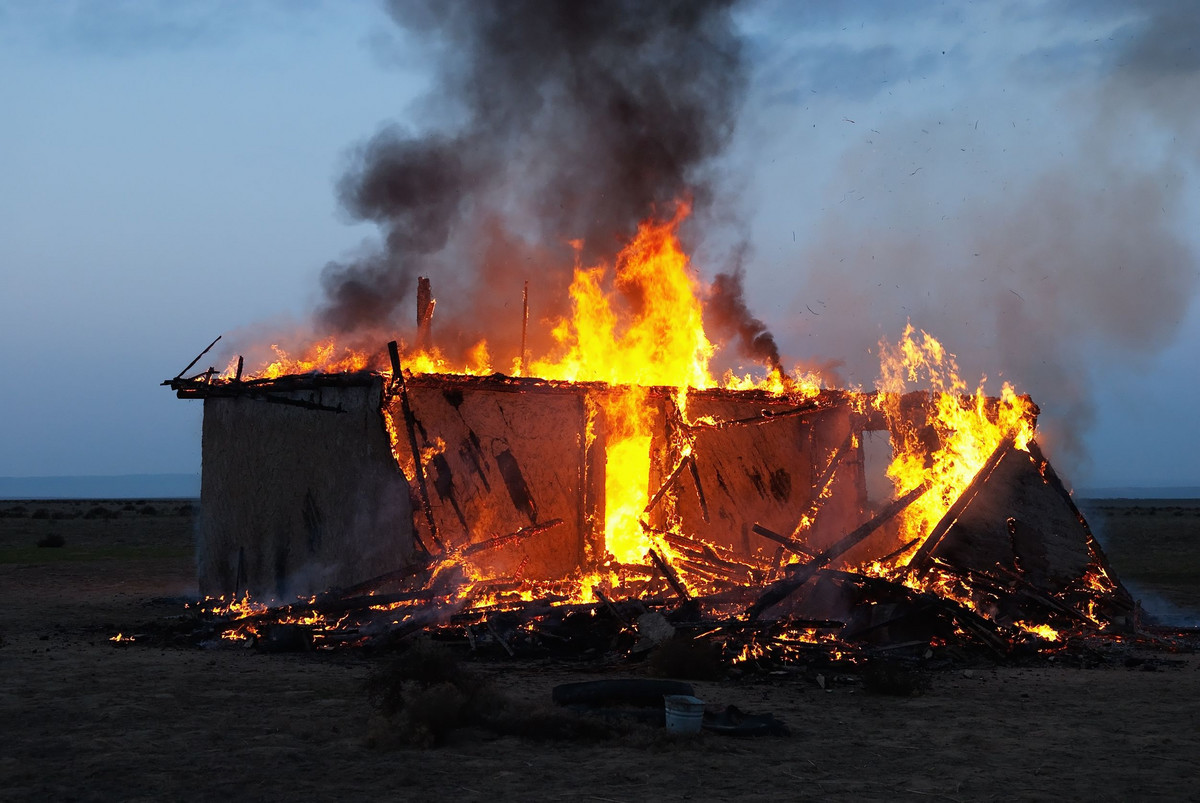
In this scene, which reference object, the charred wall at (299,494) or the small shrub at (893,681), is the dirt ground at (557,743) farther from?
the charred wall at (299,494)

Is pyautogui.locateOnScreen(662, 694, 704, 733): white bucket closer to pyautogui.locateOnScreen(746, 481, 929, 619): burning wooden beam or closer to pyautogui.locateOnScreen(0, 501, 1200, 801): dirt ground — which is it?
pyautogui.locateOnScreen(0, 501, 1200, 801): dirt ground

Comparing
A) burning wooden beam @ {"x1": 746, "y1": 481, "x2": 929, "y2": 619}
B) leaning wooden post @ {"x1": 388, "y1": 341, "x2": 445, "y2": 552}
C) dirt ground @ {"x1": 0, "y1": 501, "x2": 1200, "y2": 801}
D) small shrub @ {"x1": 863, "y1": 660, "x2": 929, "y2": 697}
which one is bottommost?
dirt ground @ {"x1": 0, "y1": 501, "x2": 1200, "y2": 801}

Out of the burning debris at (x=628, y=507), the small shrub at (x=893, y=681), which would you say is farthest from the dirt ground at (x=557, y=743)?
the burning debris at (x=628, y=507)

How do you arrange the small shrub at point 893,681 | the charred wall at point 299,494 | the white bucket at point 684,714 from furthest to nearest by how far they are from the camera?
the charred wall at point 299,494, the small shrub at point 893,681, the white bucket at point 684,714

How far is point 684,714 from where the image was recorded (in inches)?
302

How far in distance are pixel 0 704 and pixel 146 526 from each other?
124 feet

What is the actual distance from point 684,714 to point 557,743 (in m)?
0.99

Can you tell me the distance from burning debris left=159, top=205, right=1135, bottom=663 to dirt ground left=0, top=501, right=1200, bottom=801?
1.05m

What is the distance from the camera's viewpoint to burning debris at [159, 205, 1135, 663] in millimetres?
12070

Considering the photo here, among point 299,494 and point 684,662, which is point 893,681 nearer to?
point 684,662

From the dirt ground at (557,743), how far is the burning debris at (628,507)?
1.05 m

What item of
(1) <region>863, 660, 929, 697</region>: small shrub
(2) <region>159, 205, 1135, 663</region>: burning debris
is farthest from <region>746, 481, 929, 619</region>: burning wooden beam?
(1) <region>863, 660, 929, 697</region>: small shrub

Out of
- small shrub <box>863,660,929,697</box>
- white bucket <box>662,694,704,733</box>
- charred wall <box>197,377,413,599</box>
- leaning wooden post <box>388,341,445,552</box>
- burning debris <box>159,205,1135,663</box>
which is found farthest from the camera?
charred wall <box>197,377,413,599</box>

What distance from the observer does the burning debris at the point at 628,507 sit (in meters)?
12.1
